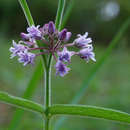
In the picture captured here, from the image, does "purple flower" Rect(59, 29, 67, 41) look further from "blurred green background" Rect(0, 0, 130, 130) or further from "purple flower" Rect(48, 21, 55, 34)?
"blurred green background" Rect(0, 0, 130, 130)

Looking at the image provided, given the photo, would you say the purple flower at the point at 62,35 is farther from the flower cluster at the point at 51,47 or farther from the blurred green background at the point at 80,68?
the blurred green background at the point at 80,68

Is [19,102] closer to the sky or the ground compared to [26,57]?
closer to the ground

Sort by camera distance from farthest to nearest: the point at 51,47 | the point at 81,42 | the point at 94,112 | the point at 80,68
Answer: the point at 80,68, the point at 81,42, the point at 51,47, the point at 94,112

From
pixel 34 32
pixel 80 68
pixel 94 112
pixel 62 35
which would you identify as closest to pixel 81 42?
pixel 62 35

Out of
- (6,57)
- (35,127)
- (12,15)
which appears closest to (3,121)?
(35,127)

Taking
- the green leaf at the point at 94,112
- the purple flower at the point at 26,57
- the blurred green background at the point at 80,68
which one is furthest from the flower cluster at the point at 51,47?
the blurred green background at the point at 80,68

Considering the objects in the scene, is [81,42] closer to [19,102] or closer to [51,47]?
[51,47]

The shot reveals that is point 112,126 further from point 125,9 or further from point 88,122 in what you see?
point 125,9
